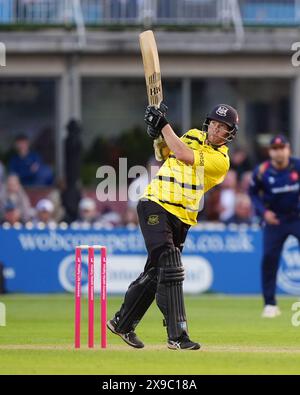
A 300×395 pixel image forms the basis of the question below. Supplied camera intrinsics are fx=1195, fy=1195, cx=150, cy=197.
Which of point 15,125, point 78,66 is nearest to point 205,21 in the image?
point 78,66

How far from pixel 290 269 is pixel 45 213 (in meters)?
4.06

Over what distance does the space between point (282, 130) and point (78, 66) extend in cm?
416

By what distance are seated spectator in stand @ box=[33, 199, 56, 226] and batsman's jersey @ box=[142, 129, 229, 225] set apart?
9178mm

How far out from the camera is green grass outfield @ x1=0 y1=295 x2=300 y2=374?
8820 mm

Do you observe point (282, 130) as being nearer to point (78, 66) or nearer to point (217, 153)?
point (78, 66)

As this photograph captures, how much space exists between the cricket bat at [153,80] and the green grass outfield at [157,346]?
1704mm

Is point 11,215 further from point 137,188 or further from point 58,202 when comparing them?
point 137,188

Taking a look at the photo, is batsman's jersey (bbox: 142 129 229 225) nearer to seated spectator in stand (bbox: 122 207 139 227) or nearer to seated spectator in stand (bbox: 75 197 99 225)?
seated spectator in stand (bbox: 122 207 139 227)

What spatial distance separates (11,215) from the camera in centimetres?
1878

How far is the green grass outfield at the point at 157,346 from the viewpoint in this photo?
882 centimetres

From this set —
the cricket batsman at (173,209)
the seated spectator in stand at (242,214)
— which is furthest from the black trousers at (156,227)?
the seated spectator in stand at (242,214)

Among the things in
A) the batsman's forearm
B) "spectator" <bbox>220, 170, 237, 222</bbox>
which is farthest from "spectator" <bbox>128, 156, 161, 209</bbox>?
the batsman's forearm

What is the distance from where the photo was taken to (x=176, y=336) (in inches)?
388

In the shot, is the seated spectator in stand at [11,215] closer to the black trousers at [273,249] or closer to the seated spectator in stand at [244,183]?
the seated spectator in stand at [244,183]
